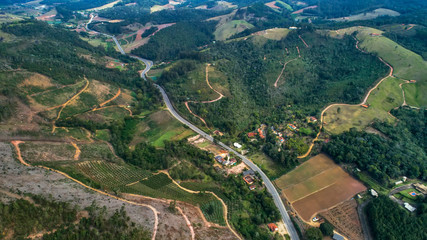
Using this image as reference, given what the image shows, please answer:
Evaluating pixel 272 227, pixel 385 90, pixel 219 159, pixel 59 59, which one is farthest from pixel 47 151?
pixel 385 90

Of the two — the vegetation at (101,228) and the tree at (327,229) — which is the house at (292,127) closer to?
the tree at (327,229)

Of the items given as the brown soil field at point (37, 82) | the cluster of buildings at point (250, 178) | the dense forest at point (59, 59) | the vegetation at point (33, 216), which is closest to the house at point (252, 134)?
the cluster of buildings at point (250, 178)

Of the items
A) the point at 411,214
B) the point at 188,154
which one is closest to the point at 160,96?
the point at 188,154

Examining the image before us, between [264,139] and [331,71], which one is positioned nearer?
[264,139]

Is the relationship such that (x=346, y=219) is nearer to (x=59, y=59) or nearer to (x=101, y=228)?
(x=101, y=228)

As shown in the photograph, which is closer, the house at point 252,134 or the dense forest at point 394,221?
the dense forest at point 394,221

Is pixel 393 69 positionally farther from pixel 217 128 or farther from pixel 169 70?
pixel 169 70
